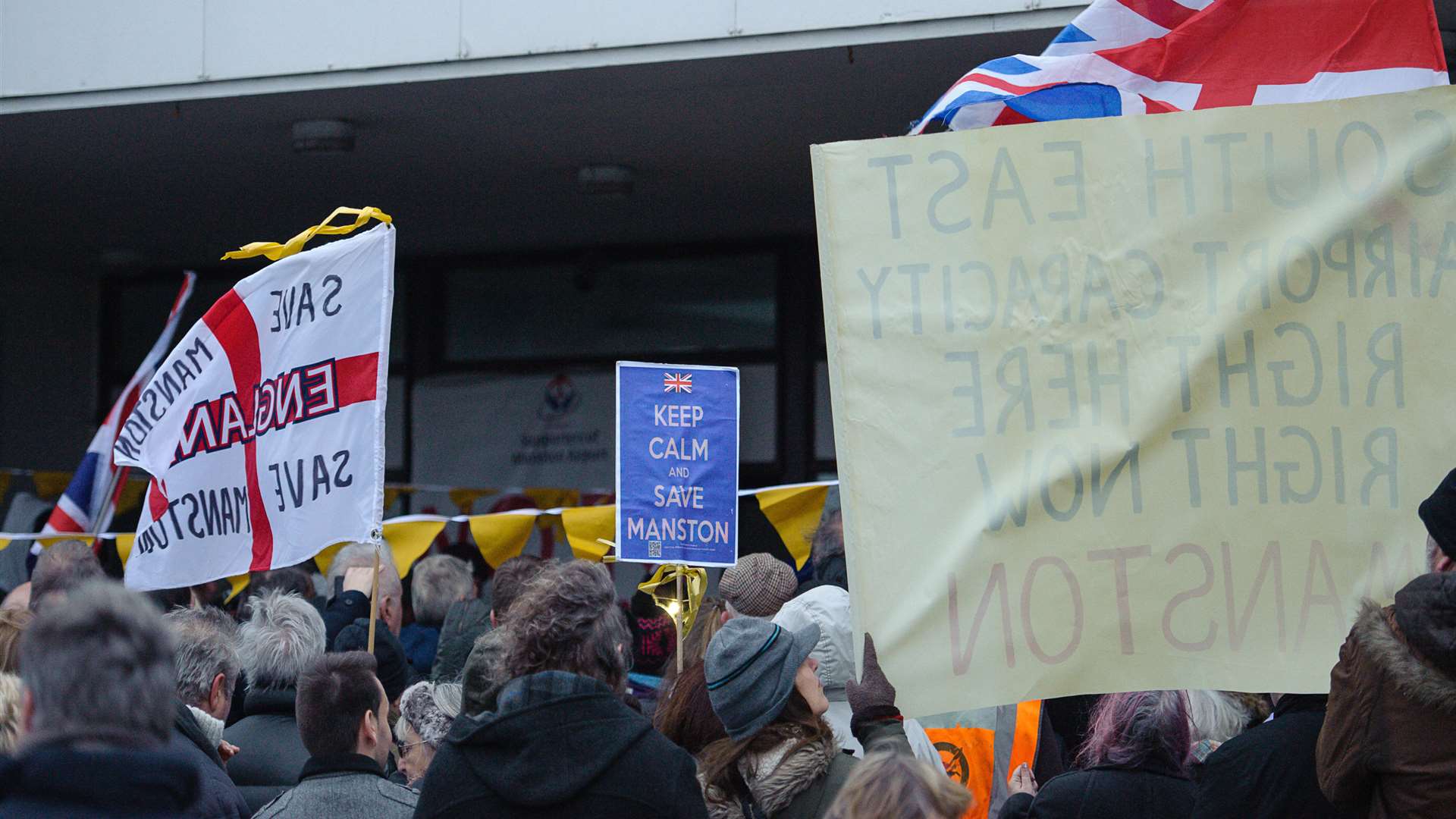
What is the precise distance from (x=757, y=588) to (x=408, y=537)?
425cm

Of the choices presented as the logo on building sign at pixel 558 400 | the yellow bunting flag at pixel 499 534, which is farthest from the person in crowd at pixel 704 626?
the logo on building sign at pixel 558 400

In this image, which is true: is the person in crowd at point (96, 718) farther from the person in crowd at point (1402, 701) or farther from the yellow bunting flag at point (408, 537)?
the yellow bunting flag at point (408, 537)

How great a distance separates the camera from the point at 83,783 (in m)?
1.89

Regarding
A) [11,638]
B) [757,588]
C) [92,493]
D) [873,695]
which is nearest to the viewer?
[873,695]

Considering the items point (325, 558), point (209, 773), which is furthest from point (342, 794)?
point (325, 558)

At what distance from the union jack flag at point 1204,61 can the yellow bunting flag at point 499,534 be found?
5.29 metres

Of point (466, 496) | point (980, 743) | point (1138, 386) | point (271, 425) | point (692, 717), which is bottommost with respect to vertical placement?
point (980, 743)

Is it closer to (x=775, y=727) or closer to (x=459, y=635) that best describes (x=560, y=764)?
(x=775, y=727)

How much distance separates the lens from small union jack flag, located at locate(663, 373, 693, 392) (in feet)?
21.9

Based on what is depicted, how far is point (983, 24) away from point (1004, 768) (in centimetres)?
410

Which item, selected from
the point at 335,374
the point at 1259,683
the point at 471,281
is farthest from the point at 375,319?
the point at 471,281

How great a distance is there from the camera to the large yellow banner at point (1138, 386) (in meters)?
3.08

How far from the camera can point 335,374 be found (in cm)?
515

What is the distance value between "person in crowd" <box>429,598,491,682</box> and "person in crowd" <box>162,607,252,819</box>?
991 millimetres
